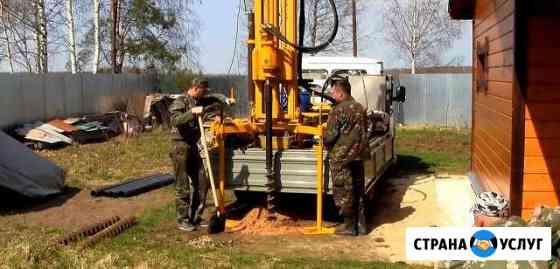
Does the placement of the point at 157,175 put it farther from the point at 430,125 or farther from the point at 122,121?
the point at 430,125

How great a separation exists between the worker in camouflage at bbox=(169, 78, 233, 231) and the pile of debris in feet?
29.1

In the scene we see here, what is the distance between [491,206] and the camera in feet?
18.8

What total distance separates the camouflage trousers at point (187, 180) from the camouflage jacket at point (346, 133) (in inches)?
67.0

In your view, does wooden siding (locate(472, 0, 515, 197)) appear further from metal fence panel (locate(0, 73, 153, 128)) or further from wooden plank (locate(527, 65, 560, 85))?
metal fence panel (locate(0, 73, 153, 128))

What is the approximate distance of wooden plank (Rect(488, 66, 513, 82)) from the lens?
6.29 meters

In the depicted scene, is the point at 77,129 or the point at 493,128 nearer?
the point at 493,128

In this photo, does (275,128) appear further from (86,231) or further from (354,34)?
(354,34)

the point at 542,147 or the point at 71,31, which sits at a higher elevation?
the point at 71,31

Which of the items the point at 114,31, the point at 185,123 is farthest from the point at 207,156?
the point at 114,31

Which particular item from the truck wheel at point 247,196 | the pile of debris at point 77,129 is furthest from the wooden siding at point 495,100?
the pile of debris at point 77,129

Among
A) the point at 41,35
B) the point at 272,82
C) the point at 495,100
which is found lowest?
the point at 495,100

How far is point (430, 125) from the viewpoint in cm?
2239

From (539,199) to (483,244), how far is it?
263cm

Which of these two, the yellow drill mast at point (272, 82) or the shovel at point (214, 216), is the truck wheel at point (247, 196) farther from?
the shovel at point (214, 216)
